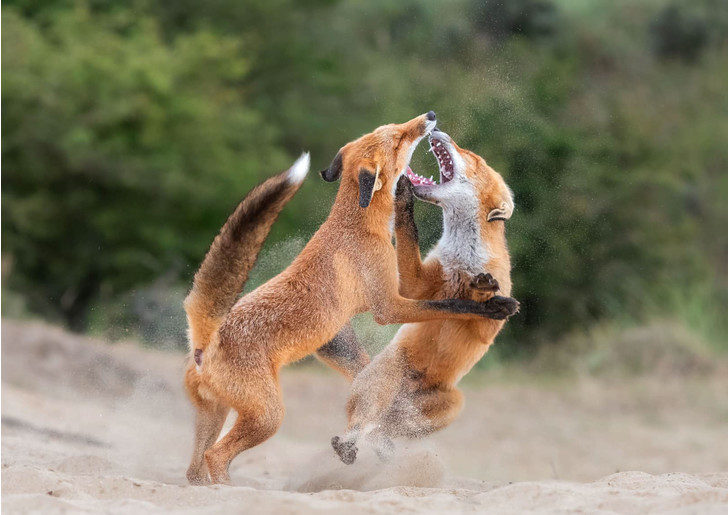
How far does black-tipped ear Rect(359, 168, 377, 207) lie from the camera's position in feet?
20.8

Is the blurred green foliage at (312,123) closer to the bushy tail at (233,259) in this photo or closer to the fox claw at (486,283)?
the fox claw at (486,283)

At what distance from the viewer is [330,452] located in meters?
7.36

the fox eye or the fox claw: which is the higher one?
the fox eye

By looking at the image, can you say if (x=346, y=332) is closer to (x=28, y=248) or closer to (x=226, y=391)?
(x=226, y=391)

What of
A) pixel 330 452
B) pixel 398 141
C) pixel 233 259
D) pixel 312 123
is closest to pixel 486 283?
pixel 398 141

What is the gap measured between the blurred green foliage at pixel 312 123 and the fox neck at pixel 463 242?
24.2 ft

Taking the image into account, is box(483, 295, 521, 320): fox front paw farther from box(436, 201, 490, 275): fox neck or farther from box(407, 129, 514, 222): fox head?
box(407, 129, 514, 222): fox head

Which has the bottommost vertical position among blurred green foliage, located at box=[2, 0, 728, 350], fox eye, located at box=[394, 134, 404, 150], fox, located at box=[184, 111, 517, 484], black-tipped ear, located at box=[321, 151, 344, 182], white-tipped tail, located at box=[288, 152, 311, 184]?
fox, located at box=[184, 111, 517, 484]

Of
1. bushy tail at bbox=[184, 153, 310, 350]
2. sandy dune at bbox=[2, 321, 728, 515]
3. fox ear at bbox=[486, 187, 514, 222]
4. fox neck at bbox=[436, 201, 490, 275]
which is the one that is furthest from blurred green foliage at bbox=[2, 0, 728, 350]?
bushy tail at bbox=[184, 153, 310, 350]

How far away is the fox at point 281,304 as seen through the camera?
607 centimetres

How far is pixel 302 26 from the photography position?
2356cm

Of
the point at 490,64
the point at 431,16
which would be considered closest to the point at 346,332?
the point at 490,64

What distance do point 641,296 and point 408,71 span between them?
5.84 m

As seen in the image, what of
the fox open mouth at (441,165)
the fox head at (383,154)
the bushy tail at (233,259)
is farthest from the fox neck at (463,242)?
the bushy tail at (233,259)
